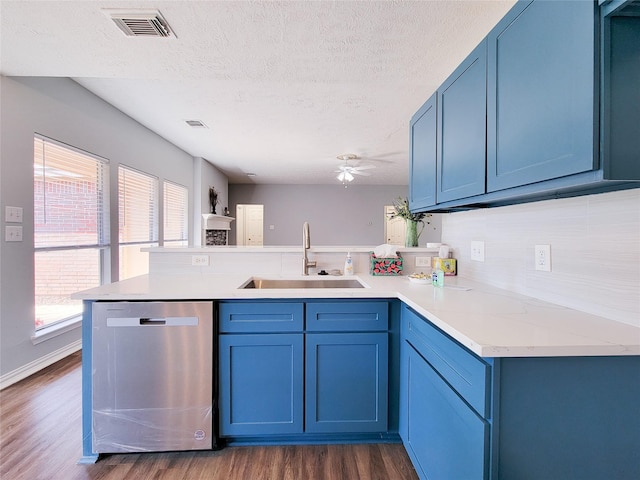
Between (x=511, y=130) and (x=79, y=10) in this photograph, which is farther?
(x=79, y=10)

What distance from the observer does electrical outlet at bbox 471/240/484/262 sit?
194 cm

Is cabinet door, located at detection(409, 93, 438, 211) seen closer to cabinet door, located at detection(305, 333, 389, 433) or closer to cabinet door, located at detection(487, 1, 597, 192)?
cabinet door, located at detection(487, 1, 597, 192)

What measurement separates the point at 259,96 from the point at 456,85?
89.2 inches

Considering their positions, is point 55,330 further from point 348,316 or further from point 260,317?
point 348,316

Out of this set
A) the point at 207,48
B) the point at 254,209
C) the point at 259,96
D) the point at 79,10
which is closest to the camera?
the point at 79,10

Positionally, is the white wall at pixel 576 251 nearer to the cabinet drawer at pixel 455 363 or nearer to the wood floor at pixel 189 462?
the cabinet drawer at pixel 455 363

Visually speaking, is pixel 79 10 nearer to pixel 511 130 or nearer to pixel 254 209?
pixel 511 130

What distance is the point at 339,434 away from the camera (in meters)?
1.82

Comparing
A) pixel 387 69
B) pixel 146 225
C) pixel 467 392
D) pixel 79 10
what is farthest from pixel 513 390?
pixel 146 225

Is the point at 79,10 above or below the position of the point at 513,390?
above

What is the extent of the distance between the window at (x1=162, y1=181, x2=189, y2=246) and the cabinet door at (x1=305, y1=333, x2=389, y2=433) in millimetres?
4123

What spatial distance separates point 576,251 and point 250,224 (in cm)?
850

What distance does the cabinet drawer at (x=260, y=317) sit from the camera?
1.71 m

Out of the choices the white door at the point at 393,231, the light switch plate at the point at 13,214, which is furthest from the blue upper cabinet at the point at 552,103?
the white door at the point at 393,231
